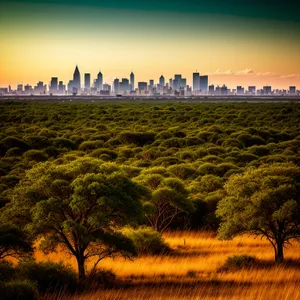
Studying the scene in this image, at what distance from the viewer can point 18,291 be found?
13.6 meters

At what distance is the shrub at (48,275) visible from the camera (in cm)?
1577

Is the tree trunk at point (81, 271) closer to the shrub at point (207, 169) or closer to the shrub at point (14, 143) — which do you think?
the shrub at point (207, 169)

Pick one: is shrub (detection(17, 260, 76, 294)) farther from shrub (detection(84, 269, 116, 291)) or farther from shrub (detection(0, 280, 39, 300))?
shrub (detection(0, 280, 39, 300))

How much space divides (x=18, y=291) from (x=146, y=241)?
7.71 meters

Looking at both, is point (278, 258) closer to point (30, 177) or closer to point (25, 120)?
point (30, 177)

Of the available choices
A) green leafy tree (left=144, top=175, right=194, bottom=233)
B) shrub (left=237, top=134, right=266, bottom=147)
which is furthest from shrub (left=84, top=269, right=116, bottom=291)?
shrub (left=237, top=134, right=266, bottom=147)

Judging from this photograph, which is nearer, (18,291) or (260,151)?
(18,291)

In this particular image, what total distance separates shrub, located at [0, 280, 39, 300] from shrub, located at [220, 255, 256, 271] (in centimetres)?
763

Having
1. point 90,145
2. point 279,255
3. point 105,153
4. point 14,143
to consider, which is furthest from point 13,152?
point 279,255

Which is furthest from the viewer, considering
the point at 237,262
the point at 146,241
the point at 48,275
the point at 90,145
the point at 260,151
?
the point at 90,145

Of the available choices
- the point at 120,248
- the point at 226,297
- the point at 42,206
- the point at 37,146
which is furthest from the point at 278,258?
the point at 37,146

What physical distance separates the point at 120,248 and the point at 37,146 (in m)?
41.1

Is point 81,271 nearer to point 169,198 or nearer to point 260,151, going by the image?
point 169,198

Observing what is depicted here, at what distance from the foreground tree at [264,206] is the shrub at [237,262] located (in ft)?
2.90
